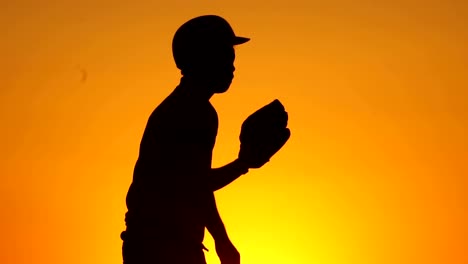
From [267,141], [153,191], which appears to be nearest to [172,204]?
[153,191]

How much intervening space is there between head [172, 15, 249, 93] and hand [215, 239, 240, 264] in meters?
1.17

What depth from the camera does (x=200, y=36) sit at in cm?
1003

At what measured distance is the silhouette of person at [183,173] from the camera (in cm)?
991

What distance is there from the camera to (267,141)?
33.1ft

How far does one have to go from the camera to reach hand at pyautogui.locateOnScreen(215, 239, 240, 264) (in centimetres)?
1016

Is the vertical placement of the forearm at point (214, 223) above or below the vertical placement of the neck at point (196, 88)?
below

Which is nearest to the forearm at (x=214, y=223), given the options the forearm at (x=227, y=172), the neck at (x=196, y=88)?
the forearm at (x=227, y=172)

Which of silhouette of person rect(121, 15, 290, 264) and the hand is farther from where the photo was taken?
the hand

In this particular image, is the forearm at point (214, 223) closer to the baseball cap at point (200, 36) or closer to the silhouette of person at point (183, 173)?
the silhouette of person at point (183, 173)

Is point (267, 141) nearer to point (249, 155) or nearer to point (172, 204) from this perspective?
point (249, 155)

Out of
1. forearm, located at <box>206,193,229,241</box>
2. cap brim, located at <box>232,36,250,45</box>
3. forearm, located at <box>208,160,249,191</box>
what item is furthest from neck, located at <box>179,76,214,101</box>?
forearm, located at <box>206,193,229,241</box>

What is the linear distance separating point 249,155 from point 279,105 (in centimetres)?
44

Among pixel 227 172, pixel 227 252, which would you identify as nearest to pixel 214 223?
pixel 227 252

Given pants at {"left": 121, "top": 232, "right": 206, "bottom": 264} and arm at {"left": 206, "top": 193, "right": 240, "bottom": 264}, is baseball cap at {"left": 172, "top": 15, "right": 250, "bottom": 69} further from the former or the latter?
pants at {"left": 121, "top": 232, "right": 206, "bottom": 264}
